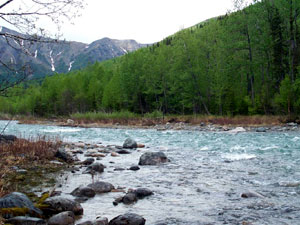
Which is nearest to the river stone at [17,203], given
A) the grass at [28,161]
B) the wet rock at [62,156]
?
the grass at [28,161]

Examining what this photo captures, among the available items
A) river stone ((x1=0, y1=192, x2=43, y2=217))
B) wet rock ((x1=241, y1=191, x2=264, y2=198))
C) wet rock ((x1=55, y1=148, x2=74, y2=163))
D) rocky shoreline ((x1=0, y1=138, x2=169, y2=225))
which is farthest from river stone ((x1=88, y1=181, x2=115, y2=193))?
wet rock ((x1=55, y1=148, x2=74, y2=163))

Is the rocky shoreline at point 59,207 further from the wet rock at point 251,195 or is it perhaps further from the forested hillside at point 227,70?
the forested hillside at point 227,70

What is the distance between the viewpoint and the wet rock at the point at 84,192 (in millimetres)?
7215

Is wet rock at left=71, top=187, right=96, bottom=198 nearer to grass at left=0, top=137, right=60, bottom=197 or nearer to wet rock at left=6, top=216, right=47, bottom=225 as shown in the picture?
grass at left=0, top=137, right=60, bottom=197

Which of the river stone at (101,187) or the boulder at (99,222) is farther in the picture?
the river stone at (101,187)

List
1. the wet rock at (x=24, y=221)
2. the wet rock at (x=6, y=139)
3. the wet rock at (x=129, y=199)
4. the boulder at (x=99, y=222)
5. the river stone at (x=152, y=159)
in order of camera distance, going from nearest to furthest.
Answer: the wet rock at (x=24, y=221)
the boulder at (x=99, y=222)
the wet rock at (x=129, y=199)
the river stone at (x=152, y=159)
the wet rock at (x=6, y=139)

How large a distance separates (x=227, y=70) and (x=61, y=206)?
1391 inches

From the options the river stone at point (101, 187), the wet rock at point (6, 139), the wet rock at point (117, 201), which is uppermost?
the wet rock at point (6, 139)

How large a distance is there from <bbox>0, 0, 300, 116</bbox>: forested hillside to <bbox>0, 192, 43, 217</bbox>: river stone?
21.8m

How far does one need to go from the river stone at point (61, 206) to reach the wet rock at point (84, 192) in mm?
1194

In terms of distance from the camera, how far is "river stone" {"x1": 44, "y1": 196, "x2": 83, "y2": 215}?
19.2 feet

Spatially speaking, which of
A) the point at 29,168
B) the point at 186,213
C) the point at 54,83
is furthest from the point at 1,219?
the point at 54,83

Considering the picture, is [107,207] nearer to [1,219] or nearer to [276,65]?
[1,219]

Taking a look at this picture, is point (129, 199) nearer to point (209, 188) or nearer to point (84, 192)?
point (84, 192)
